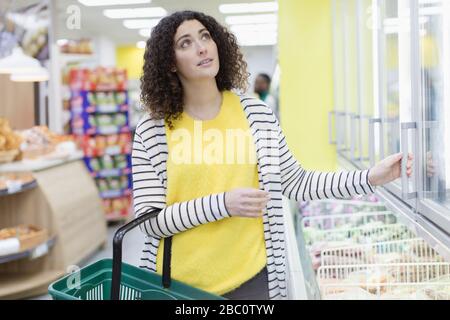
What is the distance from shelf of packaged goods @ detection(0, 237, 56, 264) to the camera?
3607 millimetres

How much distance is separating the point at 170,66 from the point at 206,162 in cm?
23

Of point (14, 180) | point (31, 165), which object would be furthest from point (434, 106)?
point (31, 165)

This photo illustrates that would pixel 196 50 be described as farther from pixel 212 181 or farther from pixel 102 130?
pixel 102 130

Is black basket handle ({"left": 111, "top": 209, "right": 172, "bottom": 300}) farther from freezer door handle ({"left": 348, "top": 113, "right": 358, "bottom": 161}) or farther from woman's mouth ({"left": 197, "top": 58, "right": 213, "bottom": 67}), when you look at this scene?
freezer door handle ({"left": 348, "top": 113, "right": 358, "bottom": 161})

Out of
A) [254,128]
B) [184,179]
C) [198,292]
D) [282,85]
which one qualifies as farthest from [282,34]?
[198,292]

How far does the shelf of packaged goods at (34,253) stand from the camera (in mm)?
3607

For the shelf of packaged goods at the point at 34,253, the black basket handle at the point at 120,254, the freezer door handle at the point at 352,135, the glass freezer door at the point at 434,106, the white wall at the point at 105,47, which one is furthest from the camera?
the shelf of packaged goods at the point at 34,253

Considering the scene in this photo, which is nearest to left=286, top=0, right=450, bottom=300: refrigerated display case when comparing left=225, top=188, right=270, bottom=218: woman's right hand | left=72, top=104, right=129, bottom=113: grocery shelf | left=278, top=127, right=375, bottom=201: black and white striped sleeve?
left=278, top=127, right=375, bottom=201: black and white striped sleeve

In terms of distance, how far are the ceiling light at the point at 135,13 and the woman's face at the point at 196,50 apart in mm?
134

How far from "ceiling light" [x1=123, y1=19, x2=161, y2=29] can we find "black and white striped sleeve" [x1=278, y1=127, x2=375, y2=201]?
0.42 meters

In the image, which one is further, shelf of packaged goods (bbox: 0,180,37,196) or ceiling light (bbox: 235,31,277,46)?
shelf of packaged goods (bbox: 0,180,37,196)

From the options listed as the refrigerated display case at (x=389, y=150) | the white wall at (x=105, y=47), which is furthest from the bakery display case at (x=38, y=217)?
the refrigerated display case at (x=389, y=150)

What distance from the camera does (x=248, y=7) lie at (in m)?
1.43

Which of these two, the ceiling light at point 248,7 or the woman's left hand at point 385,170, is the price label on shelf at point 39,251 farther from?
the woman's left hand at point 385,170
